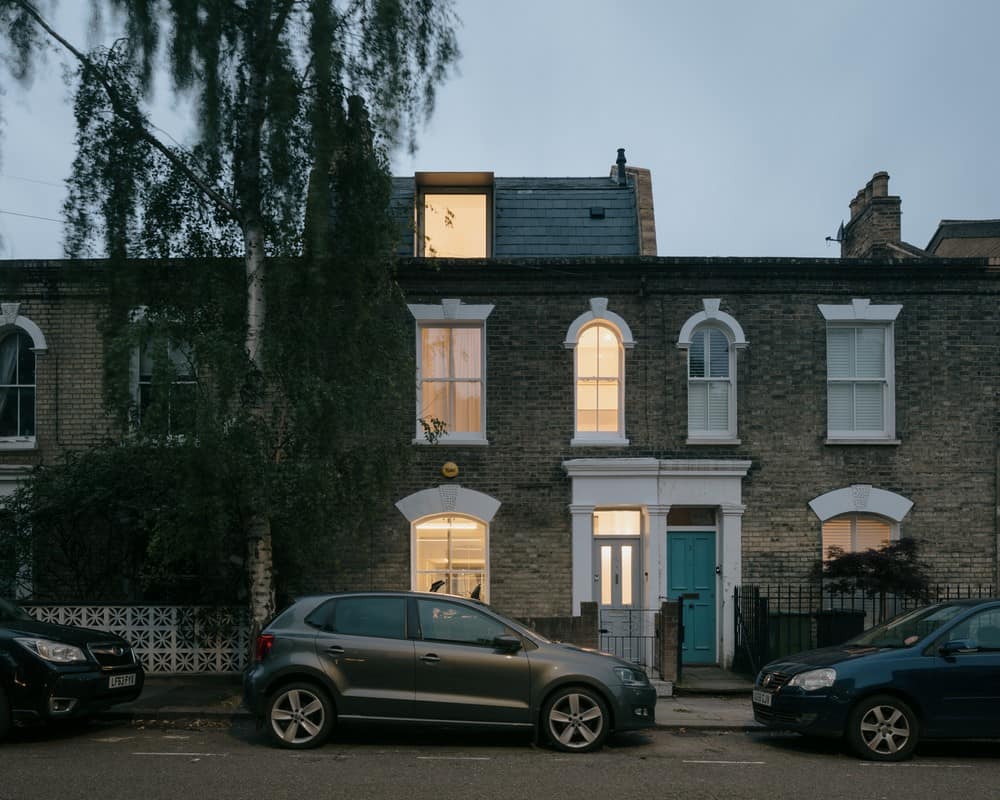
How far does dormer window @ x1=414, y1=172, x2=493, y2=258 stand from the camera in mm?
16484

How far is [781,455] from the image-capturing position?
1521 centimetres

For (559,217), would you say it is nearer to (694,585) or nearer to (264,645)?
(694,585)

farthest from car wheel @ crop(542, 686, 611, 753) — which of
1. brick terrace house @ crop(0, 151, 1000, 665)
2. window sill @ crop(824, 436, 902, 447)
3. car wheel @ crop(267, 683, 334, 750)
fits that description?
window sill @ crop(824, 436, 902, 447)

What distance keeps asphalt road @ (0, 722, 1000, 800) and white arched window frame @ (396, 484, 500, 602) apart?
4.92 m

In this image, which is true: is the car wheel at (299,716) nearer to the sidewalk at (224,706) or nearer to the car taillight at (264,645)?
the car taillight at (264,645)

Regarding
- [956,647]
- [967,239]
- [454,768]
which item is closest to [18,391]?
[454,768]

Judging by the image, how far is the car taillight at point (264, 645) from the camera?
949cm

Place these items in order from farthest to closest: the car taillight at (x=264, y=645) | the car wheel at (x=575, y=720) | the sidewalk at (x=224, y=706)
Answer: the sidewalk at (x=224, y=706) → the car taillight at (x=264, y=645) → the car wheel at (x=575, y=720)

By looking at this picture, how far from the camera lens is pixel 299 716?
9.37m

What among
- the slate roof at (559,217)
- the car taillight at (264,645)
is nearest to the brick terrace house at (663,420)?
the slate roof at (559,217)

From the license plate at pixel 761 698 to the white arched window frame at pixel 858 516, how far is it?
560cm

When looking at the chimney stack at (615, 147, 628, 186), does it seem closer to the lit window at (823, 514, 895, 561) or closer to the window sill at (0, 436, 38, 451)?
the lit window at (823, 514, 895, 561)

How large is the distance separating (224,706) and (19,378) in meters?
7.27

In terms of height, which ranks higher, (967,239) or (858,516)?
(967,239)
